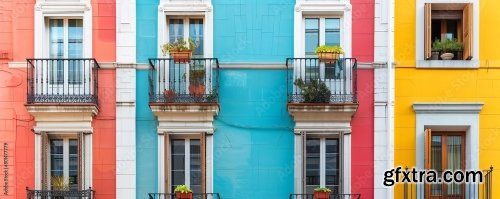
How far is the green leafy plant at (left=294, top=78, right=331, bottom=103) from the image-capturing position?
55.2ft

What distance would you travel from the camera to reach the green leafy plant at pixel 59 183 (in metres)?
17.1

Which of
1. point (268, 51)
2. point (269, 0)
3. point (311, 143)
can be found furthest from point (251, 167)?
point (269, 0)

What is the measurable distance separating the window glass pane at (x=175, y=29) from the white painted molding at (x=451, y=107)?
5.41 metres

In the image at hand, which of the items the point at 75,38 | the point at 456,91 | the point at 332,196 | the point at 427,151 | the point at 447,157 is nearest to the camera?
the point at 427,151

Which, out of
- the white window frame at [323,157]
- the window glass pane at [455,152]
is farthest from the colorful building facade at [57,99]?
the window glass pane at [455,152]

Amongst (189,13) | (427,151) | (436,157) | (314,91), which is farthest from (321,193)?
(189,13)

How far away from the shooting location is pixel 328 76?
17422 millimetres

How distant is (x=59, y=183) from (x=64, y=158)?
22.2 inches

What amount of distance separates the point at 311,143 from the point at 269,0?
3305 millimetres

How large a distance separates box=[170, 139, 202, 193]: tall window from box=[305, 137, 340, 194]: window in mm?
2409

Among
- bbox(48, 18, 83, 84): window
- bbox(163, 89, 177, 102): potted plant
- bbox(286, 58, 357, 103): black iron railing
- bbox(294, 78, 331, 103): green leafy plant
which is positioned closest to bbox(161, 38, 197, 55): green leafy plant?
bbox(163, 89, 177, 102): potted plant

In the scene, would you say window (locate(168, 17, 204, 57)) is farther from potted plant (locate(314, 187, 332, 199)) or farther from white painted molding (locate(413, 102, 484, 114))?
white painted molding (locate(413, 102, 484, 114))

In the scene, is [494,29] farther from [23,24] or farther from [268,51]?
[23,24]

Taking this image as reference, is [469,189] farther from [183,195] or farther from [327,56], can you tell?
[183,195]
